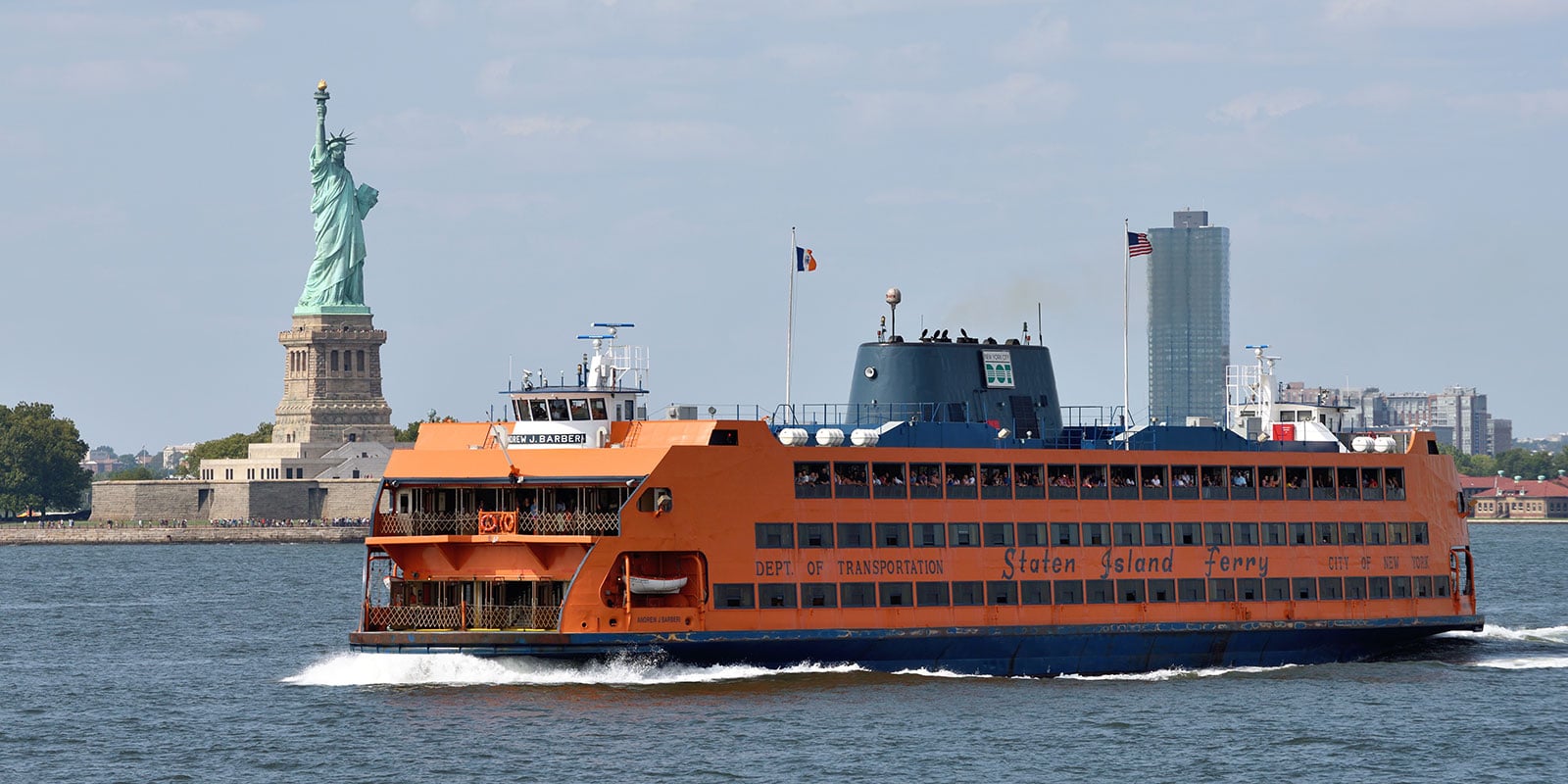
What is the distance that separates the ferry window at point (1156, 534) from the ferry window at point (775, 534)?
9.65 m

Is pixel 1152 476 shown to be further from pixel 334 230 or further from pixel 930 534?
pixel 334 230

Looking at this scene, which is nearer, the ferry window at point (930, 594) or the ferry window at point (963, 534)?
the ferry window at point (930, 594)

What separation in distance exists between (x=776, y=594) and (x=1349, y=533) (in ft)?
54.6

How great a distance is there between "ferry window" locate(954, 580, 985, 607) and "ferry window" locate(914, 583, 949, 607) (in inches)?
12.8

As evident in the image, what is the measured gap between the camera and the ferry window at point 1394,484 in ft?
189

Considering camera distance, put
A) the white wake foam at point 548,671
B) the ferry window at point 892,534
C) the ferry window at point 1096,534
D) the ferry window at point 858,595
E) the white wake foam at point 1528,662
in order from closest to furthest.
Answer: the white wake foam at point 548,671, the ferry window at point 858,595, the ferry window at point 892,534, the ferry window at point 1096,534, the white wake foam at point 1528,662

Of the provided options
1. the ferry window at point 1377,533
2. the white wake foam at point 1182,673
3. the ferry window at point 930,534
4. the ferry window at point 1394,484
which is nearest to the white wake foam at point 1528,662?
the ferry window at point 1377,533

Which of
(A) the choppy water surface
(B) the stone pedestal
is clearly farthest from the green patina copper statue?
(A) the choppy water surface

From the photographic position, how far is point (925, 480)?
49.7 metres

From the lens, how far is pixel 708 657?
153 ft

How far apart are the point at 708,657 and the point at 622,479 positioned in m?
4.07

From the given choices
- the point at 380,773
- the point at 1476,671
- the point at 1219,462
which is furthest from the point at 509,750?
the point at 1476,671

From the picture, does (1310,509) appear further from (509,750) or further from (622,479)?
(509,750)

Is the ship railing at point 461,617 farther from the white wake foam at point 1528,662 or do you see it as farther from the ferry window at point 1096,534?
the white wake foam at point 1528,662
